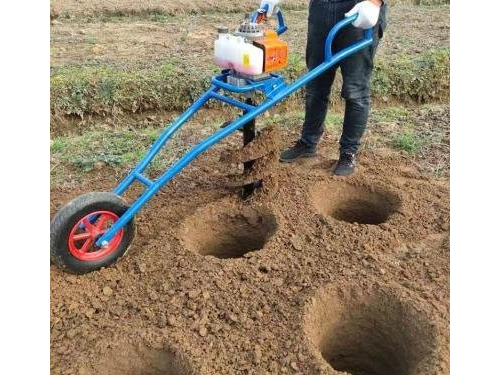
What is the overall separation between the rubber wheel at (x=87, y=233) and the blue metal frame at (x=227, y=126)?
2.7 inches

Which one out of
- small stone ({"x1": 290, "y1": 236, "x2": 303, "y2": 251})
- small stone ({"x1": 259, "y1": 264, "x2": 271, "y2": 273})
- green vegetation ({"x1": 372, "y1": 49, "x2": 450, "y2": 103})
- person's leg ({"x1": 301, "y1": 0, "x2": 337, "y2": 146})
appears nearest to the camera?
small stone ({"x1": 259, "y1": 264, "x2": 271, "y2": 273})

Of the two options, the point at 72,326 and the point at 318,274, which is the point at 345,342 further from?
the point at 72,326

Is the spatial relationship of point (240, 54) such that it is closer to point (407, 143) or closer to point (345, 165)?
point (345, 165)

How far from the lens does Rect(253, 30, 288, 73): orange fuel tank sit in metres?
2.93

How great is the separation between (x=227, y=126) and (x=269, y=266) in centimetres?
84

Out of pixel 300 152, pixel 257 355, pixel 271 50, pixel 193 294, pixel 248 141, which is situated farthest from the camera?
pixel 300 152

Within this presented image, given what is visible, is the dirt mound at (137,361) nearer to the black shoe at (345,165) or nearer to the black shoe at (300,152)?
the black shoe at (345,165)

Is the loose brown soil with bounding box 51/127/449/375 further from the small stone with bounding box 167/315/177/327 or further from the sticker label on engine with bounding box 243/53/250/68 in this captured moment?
the sticker label on engine with bounding box 243/53/250/68

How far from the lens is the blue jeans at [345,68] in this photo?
343cm

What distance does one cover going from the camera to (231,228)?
3.40 meters

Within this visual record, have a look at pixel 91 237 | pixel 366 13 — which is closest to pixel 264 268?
pixel 91 237

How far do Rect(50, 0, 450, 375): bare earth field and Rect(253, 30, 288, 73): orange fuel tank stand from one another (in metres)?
0.48

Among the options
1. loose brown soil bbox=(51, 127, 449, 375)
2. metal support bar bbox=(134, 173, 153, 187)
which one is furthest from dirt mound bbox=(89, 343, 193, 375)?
metal support bar bbox=(134, 173, 153, 187)

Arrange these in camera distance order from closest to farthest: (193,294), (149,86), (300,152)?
(193,294)
(300,152)
(149,86)
